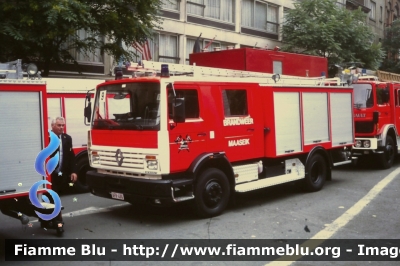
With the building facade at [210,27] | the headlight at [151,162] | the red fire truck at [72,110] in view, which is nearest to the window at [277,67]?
the red fire truck at [72,110]

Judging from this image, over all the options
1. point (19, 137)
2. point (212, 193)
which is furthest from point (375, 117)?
point (19, 137)

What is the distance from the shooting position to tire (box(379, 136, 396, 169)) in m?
14.6

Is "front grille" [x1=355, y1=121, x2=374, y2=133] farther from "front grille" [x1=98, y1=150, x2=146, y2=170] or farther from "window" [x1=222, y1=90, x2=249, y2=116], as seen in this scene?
"front grille" [x1=98, y1=150, x2=146, y2=170]

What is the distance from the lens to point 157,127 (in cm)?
790

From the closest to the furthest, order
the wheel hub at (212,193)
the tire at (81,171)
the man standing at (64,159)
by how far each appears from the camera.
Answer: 1. the man standing at (64,159)
2. the wheel hub at (212,193)
3. the tire at (81,171)

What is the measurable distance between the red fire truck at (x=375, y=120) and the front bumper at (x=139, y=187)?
7950 mm

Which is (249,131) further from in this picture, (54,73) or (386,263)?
(54,73)

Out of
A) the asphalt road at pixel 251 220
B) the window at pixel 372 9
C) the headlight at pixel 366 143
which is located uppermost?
Result: the window at pixel 372 9

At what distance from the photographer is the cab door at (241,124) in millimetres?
9016

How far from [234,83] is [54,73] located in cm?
1064

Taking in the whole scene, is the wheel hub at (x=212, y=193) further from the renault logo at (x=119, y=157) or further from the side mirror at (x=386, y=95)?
the side mirror at (x=386, y=95)

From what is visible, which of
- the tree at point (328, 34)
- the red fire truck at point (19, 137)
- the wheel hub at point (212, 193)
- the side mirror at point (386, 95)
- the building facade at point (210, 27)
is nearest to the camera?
the red fire truck at point (19, 137)

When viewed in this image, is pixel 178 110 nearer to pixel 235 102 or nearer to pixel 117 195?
pixel 235 102

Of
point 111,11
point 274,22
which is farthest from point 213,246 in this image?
point 274,22
